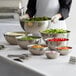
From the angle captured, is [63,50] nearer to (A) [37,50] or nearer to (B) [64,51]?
(B) [64,51]

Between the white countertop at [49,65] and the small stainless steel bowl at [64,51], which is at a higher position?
the small stainless steel bowl at [64,51]

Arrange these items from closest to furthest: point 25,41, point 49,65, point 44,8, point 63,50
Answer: point 49,65 < point 63,50 < point 25,41 < point 44,8

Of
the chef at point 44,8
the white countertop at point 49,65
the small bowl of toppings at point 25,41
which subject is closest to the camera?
the white countertop at point 49,65

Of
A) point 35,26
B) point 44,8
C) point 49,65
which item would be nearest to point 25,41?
point 35,26

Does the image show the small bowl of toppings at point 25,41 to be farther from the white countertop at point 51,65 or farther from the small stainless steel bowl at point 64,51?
the small stainless steel bowl at point 64,51

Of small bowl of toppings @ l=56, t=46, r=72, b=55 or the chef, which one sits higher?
the chef

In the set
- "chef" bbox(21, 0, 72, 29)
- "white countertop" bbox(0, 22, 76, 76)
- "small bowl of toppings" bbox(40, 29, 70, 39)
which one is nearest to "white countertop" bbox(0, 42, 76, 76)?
"white countertop" bbox(0, 22, 76, 76)

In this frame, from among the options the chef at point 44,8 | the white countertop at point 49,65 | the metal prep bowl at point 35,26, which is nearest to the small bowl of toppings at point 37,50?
the white countertop at point 49,65

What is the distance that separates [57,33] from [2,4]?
1.57m

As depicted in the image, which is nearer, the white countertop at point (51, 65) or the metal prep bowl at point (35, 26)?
the white countertop at point (51, 65)

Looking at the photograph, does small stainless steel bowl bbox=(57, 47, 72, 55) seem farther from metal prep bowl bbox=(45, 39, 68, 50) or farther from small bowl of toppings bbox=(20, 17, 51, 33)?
small bowl of toppings bbox=(20, 17, 51, 33)

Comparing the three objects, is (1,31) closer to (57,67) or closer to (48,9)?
(48,9)

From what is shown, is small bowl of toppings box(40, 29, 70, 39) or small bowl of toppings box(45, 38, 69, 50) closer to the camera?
small bowl of toppings box(45, 38, 69, 50)

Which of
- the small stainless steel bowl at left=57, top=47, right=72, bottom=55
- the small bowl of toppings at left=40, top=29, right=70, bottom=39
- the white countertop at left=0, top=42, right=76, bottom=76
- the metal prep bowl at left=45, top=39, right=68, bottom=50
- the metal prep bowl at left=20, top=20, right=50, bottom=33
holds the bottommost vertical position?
the white countertop at left=0, top=42, right=76, bottom=76
